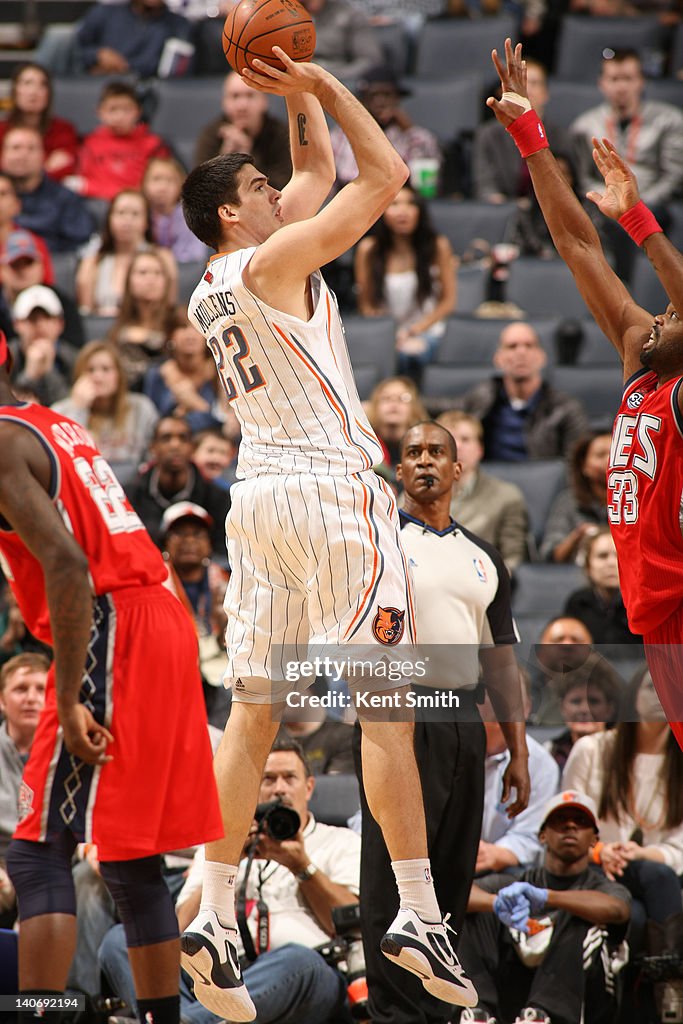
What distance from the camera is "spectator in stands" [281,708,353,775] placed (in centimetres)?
720

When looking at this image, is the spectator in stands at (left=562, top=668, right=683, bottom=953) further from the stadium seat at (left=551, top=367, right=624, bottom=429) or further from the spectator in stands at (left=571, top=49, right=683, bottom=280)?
the spectator in stands at (left=571, top=49, right=683, bottom=280)

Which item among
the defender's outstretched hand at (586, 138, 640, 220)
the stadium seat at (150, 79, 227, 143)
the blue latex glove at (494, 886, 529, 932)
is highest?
the stadium seat at (150, 79, 227, 143)

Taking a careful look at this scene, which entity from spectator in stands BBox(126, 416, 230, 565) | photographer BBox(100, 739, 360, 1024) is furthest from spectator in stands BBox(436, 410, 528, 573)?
photographer BBox(100, 739, 360, 1024)

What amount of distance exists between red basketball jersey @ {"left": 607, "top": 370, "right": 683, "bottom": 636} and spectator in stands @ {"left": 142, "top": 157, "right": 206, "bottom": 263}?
6489 mm

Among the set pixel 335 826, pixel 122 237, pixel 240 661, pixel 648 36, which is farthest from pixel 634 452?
pixel 648 36

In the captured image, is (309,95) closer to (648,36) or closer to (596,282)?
(596,282)

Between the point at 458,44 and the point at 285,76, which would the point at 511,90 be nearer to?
the point at 285,76

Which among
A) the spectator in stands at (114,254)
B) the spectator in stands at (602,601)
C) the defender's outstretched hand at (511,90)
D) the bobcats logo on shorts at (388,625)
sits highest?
the spectator in stands at (114,254)

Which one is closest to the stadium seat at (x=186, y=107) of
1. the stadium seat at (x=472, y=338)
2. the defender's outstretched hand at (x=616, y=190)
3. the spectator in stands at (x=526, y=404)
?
the stadium seat at (x=472, y=338)

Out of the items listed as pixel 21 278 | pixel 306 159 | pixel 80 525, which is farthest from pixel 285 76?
pixel 21 278

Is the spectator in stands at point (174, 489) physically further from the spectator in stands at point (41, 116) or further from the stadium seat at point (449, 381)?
the spectator in stands at point (41, 116)

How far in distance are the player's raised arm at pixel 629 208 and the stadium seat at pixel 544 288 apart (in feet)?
16.9

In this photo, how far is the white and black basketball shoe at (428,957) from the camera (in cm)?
423

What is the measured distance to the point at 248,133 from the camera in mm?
10516
